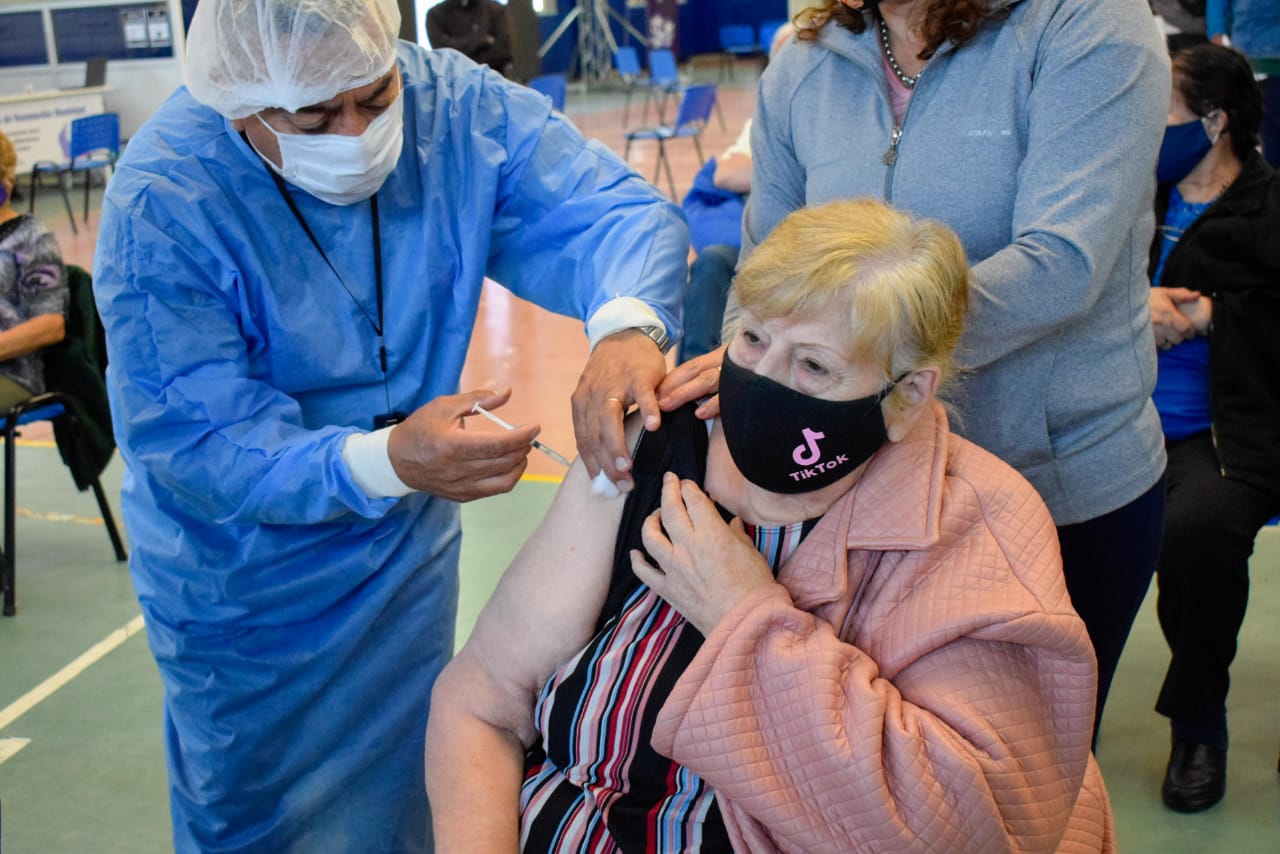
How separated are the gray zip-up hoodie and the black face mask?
8.9 inches

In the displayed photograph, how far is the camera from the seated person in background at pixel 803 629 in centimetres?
122

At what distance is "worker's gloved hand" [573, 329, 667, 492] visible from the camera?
4.58 ft

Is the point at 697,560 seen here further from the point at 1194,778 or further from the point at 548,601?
the point at 1194,778

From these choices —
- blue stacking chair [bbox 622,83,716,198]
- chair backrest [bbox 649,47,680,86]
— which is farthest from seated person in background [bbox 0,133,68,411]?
chair backrest [bbox 649,47,680,86]

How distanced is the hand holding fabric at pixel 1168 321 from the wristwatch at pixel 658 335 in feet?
4.77

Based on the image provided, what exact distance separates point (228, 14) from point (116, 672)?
6.90 ft

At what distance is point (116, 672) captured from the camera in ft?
10.1

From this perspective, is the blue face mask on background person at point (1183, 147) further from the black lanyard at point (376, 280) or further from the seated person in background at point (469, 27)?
the seated person in background at point (469, 27)

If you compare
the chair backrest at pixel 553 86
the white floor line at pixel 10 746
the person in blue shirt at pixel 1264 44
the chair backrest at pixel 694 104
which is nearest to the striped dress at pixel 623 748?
the white floor line at pixel 10 746

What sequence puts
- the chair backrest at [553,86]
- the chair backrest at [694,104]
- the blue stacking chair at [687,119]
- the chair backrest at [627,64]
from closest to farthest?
1. the blue stacking chair at [687,119]
2. the chair backrest at [694,104]
3. the chair backrest at [553,86]
4. the chair backrest at [627,64]

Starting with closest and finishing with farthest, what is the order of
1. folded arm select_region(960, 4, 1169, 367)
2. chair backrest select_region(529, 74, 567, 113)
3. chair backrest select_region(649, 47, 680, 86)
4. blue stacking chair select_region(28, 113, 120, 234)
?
folded arm select_region(960, 4, 1169, 367), blue stacking chair select_region(28, 113, 120, 234), chair backrest select_region(529, 74, 567, 113), chair backrest select_region(649, 47, 680, 86)

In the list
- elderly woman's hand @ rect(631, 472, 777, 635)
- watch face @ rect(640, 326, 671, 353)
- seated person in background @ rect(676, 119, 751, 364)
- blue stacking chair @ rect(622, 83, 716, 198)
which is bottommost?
blue stacking chair @ rect(622, 83, 716, 198)

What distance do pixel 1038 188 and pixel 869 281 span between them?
12.6 inches

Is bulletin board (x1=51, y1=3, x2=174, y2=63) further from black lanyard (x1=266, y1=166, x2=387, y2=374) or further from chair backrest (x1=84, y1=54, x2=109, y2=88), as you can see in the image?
black lanyard (x1=266, y1=166, x2=387, y2=374)
